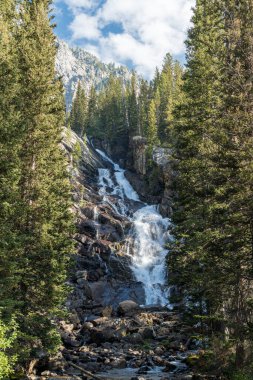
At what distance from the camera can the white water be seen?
45.5 meters

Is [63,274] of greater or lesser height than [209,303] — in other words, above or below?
above

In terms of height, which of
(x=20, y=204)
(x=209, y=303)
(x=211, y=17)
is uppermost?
(x=211, y=17)

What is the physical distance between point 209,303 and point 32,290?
A: 9031mm

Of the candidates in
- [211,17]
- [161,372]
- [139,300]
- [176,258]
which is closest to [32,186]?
[176,258]

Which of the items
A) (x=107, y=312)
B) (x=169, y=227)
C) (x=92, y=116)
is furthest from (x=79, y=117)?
(x=169, y=227)

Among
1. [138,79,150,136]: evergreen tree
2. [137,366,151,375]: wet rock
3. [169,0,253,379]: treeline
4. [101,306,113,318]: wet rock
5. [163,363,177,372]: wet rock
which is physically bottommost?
[137,366,151,375]: wet rock

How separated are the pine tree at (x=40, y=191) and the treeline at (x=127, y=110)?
5534cm

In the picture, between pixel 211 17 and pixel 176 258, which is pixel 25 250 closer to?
pixel 176 258

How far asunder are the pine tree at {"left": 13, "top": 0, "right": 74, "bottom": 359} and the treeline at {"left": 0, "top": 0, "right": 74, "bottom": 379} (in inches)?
2.0

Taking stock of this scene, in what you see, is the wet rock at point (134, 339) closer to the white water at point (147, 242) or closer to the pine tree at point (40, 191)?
the pine tree at point (40, 191)

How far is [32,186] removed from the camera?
21281 millimetres

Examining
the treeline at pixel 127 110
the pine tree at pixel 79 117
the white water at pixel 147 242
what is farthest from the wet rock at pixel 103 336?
the pine tree at pixel 79 117

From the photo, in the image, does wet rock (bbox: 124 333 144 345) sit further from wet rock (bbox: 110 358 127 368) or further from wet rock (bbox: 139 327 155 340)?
wet rock (bbox: 110 358 127 368)

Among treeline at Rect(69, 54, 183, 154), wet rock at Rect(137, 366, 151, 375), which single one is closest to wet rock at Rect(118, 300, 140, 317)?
wet rock at Rect(137, 366, 151, 375)
